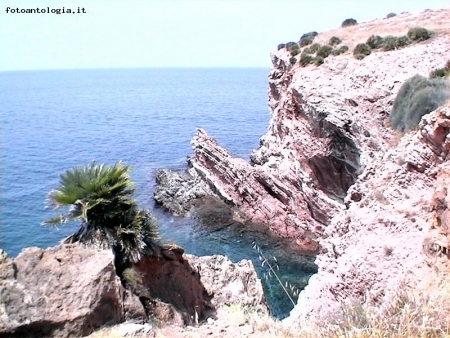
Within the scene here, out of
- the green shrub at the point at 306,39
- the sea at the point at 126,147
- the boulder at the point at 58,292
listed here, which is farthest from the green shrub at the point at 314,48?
the boulder at the point at 58,292

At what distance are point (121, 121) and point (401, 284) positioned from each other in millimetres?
73849

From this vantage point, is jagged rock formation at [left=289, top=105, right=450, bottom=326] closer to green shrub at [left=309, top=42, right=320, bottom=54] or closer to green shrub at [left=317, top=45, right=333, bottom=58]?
green shrub at [left=317, top=45, right=333, bottom=58]

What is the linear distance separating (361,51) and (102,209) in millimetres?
21942

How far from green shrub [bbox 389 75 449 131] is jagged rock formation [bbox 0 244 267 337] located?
1061 cm

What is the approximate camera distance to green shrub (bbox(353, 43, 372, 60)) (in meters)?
26.8

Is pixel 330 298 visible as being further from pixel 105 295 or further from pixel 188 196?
pixel 188 196

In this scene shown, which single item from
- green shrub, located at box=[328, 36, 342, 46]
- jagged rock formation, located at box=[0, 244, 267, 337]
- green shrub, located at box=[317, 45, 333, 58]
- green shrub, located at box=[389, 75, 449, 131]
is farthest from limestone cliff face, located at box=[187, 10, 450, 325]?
jagged rock formation, located at box=[0, 244, 267, 337]

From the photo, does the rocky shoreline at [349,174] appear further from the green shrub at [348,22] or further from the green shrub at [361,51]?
the green shrub at [348,22]

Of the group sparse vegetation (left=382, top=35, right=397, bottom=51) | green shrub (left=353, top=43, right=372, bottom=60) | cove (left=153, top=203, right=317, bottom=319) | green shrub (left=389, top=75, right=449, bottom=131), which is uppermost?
sparse vegetation (left=382, top=35, right=397, bottom=51)

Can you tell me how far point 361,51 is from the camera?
2741cm

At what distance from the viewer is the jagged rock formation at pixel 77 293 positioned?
793 cm

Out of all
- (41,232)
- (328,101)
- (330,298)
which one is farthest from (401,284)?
(41,232)

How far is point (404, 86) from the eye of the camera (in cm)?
1969

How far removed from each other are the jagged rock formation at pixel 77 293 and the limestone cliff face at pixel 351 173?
3673 mm
